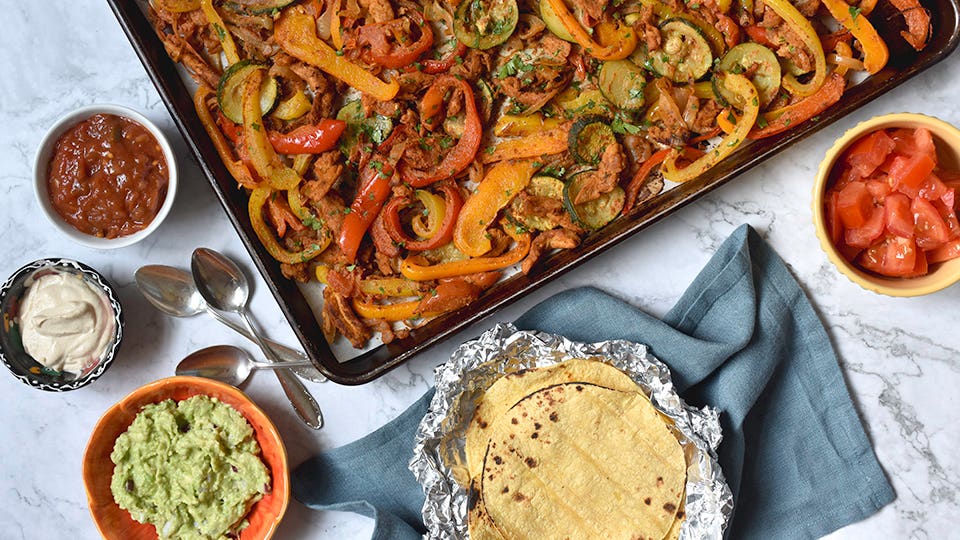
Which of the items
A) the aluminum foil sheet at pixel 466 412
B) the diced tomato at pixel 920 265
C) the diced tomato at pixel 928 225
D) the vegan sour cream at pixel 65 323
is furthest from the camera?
the vegan sour cream at pixel 65 323

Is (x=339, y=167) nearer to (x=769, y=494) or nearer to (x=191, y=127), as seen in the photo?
(x=191, y=127)

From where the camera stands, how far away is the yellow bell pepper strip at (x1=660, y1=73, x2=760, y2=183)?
3.89m

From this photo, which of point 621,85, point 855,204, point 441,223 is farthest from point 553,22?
point 855,204

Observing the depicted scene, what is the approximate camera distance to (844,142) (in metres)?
3.80

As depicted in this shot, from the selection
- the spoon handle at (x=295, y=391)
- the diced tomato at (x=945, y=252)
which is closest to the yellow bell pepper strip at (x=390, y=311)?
the spoon handle at (x=295, y=391)

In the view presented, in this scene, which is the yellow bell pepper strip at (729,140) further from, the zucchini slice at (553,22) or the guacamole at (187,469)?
the guacamole at (187,469)

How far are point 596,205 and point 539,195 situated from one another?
0.29 m

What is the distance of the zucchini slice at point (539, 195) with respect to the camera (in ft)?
13.1

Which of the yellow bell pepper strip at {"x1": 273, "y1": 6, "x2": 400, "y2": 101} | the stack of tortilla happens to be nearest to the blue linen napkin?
the stack of tortilla

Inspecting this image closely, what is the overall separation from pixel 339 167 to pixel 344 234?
1.10 feet

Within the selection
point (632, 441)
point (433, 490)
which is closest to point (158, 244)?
point (433, 490)

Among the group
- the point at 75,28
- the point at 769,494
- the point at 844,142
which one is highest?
the point at 75,28

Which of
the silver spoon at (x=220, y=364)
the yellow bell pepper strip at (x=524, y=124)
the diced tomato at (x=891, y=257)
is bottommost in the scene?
the diced tomato at (x=891, y=257)

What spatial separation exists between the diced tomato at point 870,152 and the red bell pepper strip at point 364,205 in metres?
2.27
